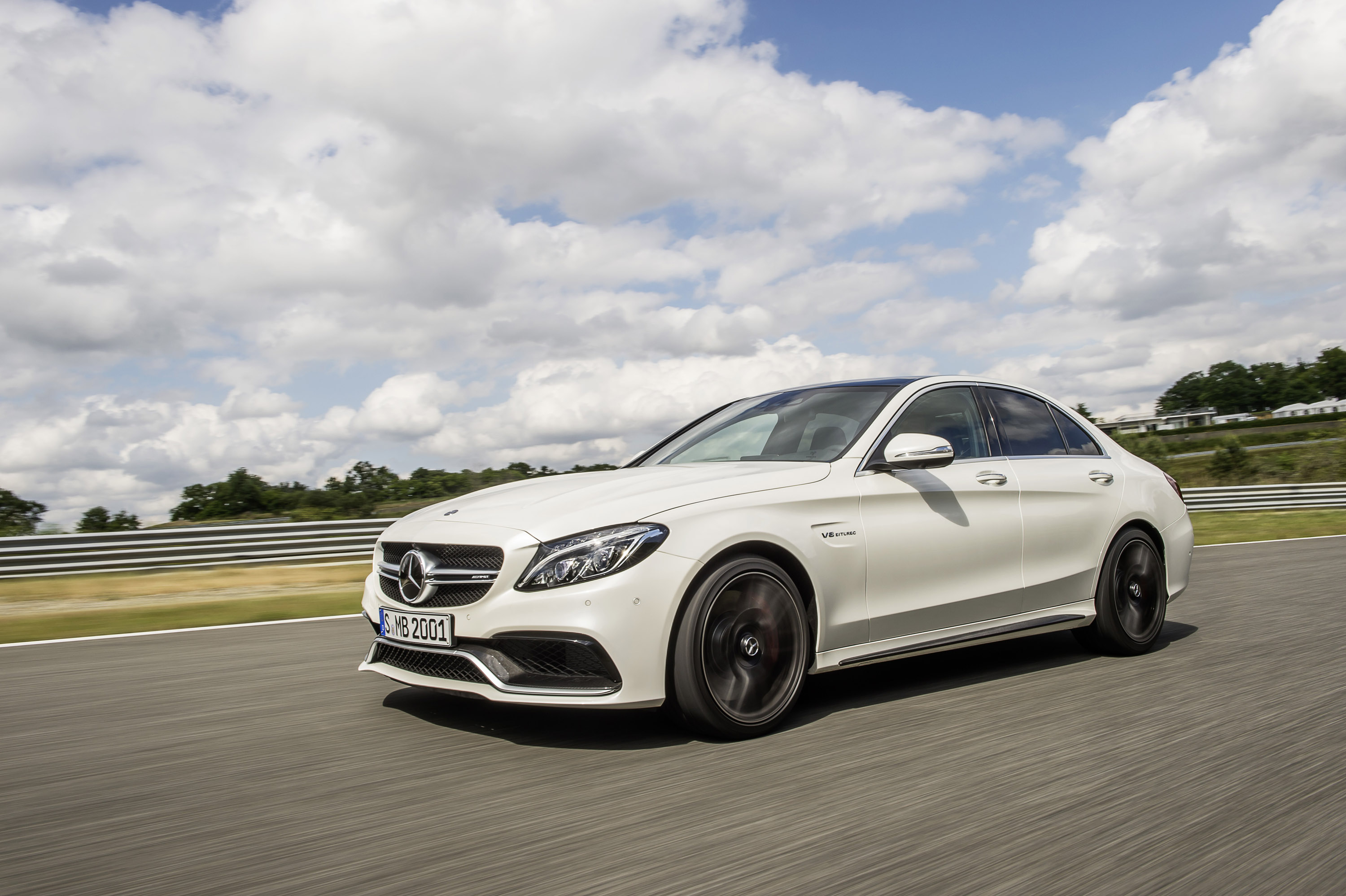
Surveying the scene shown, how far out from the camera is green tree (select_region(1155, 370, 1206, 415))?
15561 cm

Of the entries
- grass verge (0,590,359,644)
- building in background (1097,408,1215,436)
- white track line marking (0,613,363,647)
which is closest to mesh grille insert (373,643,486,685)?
white track line marking (0,613,363,647)

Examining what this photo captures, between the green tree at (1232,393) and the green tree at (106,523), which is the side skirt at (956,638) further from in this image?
the green tree at (1232,393)

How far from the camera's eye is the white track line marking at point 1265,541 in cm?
1591

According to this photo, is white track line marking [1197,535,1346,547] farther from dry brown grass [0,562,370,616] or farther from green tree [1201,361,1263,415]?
green tree [1201,361,1263,415]

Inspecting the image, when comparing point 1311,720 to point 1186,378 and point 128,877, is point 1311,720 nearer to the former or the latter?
point 128,877

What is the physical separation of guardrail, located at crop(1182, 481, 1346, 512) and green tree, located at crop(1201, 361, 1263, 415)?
437 ft

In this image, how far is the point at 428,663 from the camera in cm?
416

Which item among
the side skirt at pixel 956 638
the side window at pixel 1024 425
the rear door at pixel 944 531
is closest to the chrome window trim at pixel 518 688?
the side skirt at pixel 956 638

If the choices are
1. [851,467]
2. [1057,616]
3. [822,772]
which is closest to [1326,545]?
[1057,616]

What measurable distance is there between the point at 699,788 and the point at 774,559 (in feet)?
3.71

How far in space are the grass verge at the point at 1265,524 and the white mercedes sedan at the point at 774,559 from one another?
41.1 ft

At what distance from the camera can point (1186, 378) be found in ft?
530

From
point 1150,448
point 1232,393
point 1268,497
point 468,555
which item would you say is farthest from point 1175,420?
point 468,555

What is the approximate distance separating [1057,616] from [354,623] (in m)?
5.28
